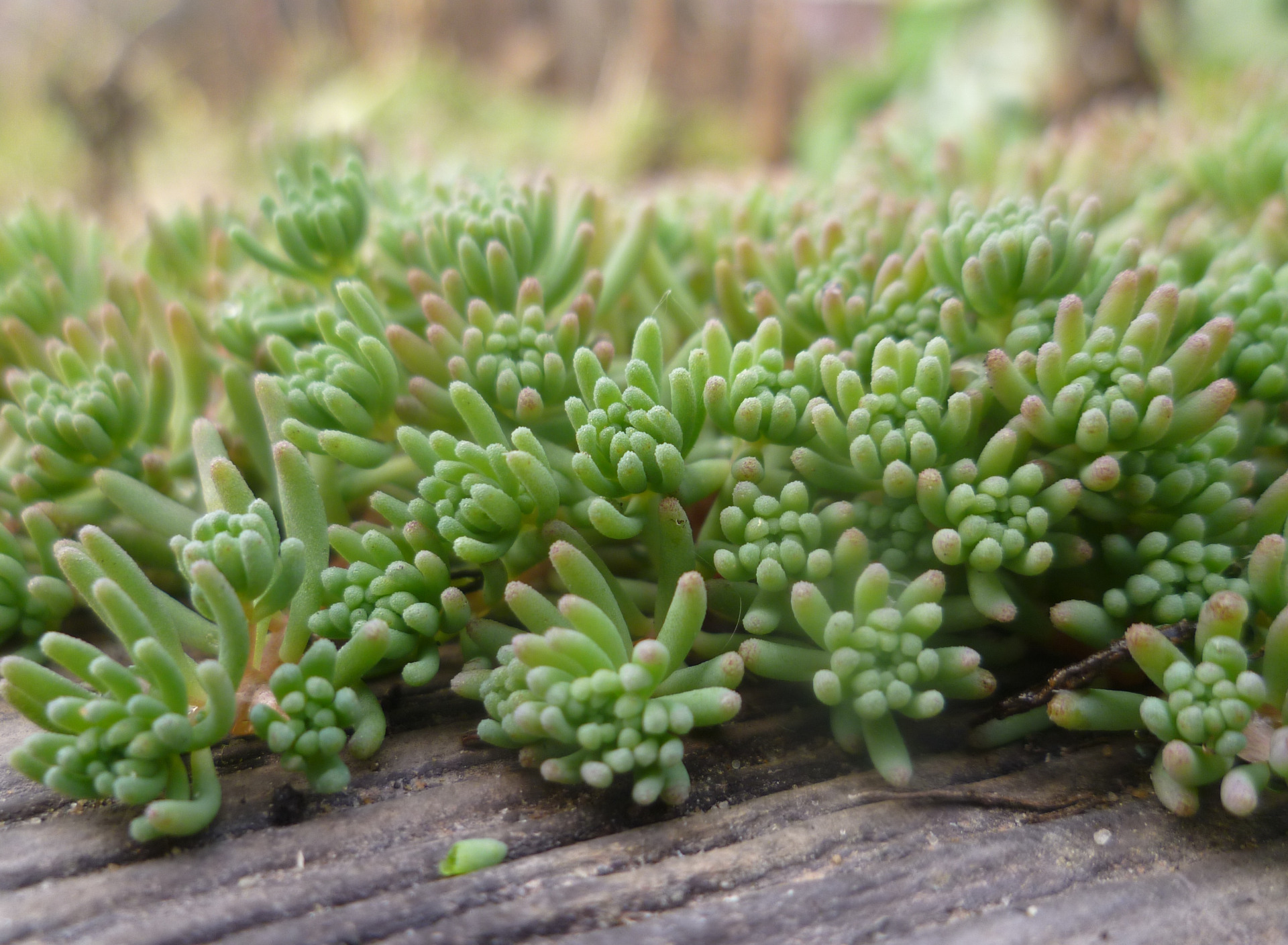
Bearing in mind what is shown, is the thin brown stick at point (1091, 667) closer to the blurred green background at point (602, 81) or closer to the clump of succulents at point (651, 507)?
the clump of succulents at point (651, 507)

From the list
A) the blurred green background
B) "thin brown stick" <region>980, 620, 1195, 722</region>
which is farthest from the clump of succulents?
the blurred green background

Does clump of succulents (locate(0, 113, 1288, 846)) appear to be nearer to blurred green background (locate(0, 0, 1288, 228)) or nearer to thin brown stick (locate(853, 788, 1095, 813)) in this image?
thin brown stick (locate(853, 788, 1095, 813))

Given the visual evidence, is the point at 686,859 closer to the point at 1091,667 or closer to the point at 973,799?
the point at 973,799

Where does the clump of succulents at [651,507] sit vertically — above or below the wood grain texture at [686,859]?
above

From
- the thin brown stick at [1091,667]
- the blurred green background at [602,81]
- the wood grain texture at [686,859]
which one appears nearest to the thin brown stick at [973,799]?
the wood grain texture at [686,859]

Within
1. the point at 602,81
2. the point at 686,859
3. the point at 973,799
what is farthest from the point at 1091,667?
the point at 602,81

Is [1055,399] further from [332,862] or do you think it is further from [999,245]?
[332,862]
